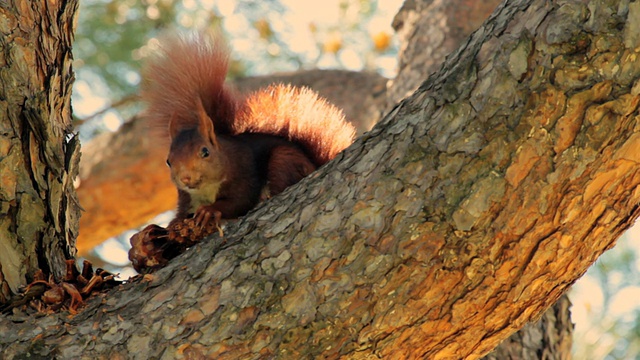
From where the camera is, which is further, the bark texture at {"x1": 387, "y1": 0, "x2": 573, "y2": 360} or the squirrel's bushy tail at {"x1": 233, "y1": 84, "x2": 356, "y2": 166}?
the bark texture at {"x1": 387, "y1": 0, "x2": 573, "y2": 360}

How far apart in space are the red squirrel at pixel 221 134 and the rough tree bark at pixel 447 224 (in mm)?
571

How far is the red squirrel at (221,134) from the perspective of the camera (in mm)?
2166

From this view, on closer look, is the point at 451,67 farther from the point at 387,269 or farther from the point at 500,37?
the point at 387,269

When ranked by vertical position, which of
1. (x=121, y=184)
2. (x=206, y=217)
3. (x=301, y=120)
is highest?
(x=121, y=184)

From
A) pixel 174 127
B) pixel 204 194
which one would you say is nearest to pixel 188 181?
pixel 204 194

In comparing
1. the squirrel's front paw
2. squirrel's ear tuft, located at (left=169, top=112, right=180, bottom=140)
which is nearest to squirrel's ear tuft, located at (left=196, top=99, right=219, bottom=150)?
squirrel's ear tuft, located at (left=169, top=112, right=180, bottom=140)

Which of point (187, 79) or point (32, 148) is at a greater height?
point (187, 79)

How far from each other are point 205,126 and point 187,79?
0.50 ft

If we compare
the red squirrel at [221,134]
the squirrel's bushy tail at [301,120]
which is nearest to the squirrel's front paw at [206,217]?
the red squirrel at [221,134]

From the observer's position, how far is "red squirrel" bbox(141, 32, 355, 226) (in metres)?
2.17

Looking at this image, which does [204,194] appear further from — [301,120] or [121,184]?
[121,184]

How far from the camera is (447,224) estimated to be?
4.72 ft

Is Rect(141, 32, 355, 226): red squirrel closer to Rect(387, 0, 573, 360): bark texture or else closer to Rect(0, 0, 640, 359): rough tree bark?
Rect(0, 0, 640, 359): rough tree bark

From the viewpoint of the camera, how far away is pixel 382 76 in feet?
14.2
